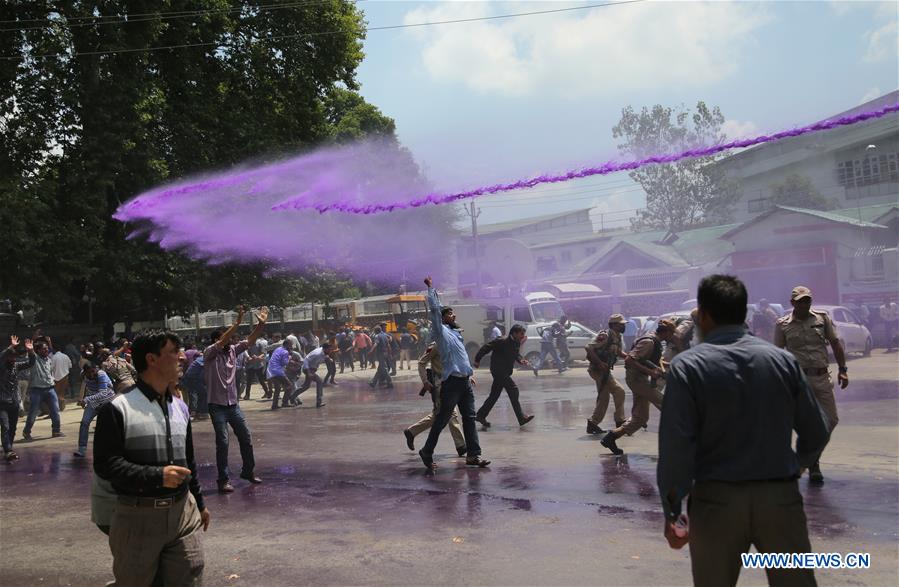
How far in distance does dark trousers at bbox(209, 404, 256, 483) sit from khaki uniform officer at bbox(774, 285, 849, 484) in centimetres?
586

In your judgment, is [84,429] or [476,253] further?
[476,253]

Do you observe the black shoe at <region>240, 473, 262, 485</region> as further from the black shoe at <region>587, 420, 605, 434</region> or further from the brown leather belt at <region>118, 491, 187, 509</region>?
the brown leather belt at <region>118, 491, 187, 509</region>

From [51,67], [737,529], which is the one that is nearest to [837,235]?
[51,67]

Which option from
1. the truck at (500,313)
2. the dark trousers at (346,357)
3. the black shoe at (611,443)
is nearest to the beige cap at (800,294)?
the black shoe at (611,443)

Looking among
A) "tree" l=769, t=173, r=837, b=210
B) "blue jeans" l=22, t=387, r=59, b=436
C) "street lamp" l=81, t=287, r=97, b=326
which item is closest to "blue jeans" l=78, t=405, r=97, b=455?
"blue jeans" l=22, t=387, r=59, b=436

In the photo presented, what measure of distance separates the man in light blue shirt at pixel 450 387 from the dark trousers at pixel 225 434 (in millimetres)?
2022

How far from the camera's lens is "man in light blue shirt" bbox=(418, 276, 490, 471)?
882cm

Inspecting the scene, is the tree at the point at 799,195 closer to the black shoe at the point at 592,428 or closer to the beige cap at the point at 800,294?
the black shoe at the point at 592,428

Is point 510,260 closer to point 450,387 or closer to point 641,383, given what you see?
point 641,383

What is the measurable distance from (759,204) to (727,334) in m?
28.6

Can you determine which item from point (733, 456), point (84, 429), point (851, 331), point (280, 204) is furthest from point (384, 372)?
point (733, 456)

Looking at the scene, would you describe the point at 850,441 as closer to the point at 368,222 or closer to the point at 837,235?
the point at 837,235

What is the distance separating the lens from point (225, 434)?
8.49m

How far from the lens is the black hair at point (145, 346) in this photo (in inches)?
145
